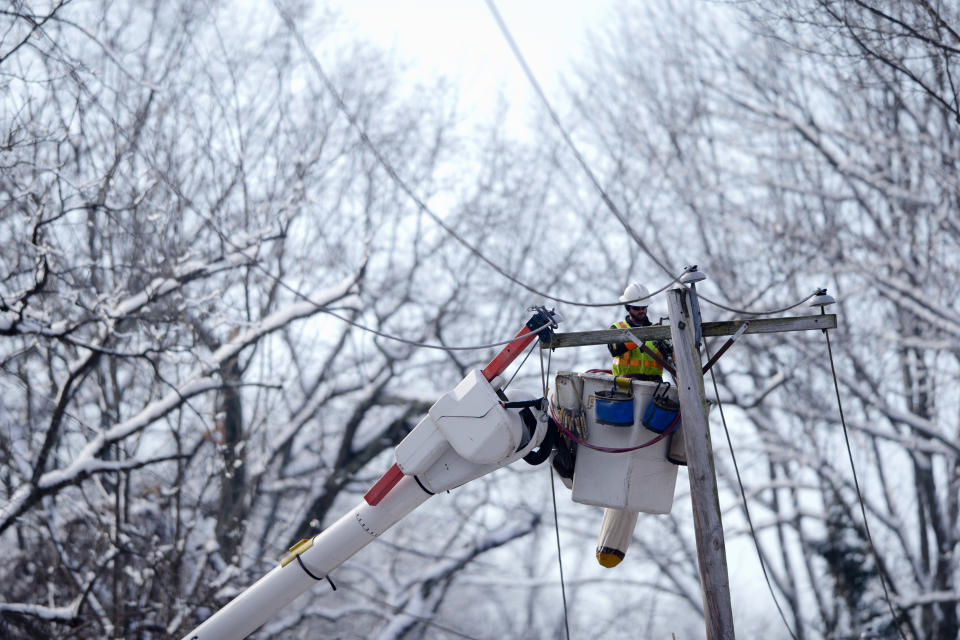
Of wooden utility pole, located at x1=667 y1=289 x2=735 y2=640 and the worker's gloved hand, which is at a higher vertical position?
the worker's gloved hand

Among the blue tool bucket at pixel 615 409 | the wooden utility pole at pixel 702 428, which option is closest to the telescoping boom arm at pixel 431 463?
the blue tool bucket at pixel 615 409

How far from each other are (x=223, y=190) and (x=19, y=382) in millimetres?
4094

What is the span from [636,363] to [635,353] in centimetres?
7

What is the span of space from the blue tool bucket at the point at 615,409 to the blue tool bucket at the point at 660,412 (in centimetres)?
12

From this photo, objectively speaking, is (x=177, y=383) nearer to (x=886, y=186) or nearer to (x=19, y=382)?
(x=19, y=382)

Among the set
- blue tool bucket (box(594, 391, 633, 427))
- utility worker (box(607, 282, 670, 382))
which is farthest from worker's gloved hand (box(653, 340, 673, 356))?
blue tool bucket (box(594, 391, 633, 427))

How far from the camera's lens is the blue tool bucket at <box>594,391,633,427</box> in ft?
22.4

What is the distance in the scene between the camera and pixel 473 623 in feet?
65.5

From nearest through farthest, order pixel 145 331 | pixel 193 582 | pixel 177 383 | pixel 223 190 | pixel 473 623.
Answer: pixel 145 331
pixel 177 383
pixel 193 582
pixel 223 190
pixel 473 623

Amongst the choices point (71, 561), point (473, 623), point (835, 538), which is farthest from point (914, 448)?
point (71, 561)

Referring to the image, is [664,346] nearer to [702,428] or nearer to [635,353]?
[635,353]

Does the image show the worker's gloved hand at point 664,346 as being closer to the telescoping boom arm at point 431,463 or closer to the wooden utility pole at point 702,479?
the wooden utility pole at point 702,479

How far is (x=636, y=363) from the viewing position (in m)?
7.15

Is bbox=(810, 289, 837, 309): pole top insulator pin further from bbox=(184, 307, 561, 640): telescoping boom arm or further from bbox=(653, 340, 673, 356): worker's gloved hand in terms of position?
bbox=(184, 307, 561, 640): telescoping boom arm
